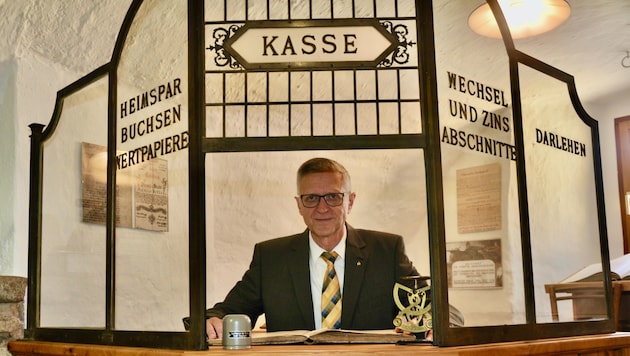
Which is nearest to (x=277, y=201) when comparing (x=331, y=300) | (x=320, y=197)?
(x=320, y=197)

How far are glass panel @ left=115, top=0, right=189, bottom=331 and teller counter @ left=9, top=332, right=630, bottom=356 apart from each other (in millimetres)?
144

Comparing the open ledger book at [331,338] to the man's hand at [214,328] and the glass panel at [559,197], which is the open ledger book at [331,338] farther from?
the glass panel at [559,197]

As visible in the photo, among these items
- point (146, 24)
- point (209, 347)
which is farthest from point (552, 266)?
point (146, 24)

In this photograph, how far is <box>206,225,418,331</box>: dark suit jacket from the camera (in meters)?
3.39

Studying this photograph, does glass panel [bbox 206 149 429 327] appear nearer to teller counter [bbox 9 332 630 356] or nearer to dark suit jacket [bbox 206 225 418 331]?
dark suit jacket [bbox 206 225 418 331]

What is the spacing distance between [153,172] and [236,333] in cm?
70

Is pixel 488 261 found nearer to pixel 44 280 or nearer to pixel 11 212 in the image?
pixel 44 280

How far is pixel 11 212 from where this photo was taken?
11.3ft

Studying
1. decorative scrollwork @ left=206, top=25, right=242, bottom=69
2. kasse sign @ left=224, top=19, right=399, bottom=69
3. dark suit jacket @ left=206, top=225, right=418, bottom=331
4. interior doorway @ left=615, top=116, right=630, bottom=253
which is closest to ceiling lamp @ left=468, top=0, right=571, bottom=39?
kasse sign @ left=224, top=19, right=399, bottom=69

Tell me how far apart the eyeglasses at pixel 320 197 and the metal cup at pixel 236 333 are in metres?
1.45

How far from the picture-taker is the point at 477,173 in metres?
2.48

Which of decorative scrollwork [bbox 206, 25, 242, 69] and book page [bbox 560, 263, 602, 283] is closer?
decorative scrollwork [bbox 206, 25, 242, 69]

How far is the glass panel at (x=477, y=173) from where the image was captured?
92.0 inches

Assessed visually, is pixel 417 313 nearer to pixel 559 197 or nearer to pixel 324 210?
pixel 559 197
